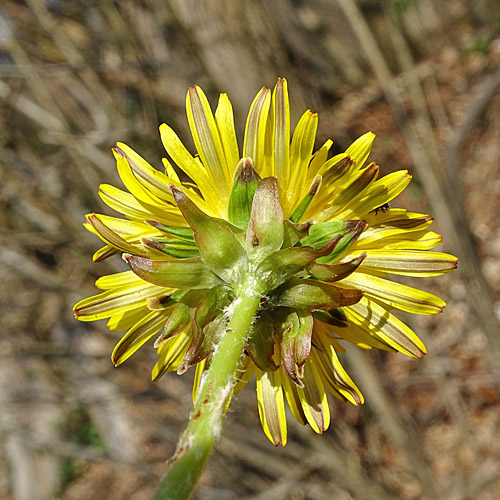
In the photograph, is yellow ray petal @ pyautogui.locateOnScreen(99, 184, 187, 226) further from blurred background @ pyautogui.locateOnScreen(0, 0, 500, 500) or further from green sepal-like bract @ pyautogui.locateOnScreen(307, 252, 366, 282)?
blurred background @ pyautogui.locateOnScreen(0, 0, 500, 500)

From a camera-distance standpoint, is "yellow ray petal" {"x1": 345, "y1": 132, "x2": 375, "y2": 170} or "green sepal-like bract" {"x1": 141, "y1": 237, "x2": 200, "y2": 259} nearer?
"green sepal-like bract" {"x1": 141, "y1": 237, "x2": 200, "y2": 259}

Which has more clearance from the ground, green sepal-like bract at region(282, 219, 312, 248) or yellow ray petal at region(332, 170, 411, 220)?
yellow ray petal at region(332, 170, 411, 220)

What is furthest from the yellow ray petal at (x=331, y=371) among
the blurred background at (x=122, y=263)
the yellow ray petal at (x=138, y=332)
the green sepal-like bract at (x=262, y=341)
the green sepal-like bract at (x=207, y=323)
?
the blurred background at (x=122, y=263)

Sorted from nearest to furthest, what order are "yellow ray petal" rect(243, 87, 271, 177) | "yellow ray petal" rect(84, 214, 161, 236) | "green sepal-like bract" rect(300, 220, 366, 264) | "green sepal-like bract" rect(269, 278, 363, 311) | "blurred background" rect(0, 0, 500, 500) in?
1. "green sepal-like bract" rect(269, 278, 363, 311)
2. "green sepal-like bract" rect(300, 220, 366, 264)
3. "yellow ray petal" rect(243, 87, 271, 177)
4. "yellow ray petal" rect(84, 214, 161, 236)
5. "blurred background" rect(0, 0, 500, 500)

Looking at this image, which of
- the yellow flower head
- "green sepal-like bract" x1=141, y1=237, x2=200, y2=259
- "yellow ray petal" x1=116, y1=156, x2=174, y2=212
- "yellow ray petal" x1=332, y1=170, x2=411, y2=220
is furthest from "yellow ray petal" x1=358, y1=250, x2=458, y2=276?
"yellow ray petal" x1=116, y1=156, x2=174, y2=212

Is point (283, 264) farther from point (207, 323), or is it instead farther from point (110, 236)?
point (110, 236)

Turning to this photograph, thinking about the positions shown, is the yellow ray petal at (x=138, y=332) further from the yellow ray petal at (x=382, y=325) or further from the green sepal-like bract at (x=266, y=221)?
the yellow ray petal at (x=382, y=325)

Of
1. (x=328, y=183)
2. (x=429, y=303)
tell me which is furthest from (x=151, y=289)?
(x=429, y=303)

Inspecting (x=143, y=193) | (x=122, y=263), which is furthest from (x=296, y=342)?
(x=122, y=263)
